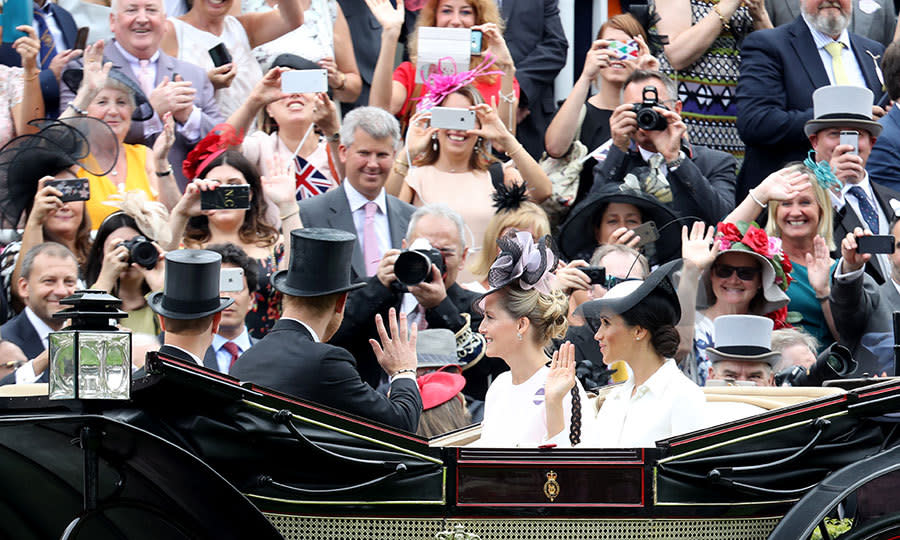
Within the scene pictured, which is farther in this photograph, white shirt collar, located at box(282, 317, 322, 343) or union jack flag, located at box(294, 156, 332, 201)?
Result: union jack flag, located at box(294, 156, 332, 201)

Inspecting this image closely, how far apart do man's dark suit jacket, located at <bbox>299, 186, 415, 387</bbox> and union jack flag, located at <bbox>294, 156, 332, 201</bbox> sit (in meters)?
Answer: 0.56

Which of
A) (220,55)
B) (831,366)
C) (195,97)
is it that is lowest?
(831,366)

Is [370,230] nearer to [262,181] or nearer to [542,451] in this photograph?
[262,181]

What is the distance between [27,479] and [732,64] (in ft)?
19.1

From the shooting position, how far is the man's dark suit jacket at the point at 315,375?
5023 mm

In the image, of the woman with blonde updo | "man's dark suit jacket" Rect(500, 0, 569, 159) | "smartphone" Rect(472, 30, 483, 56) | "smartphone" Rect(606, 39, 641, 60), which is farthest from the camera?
"man's dark suit jacket" Rect(500, 0, 569, 159)

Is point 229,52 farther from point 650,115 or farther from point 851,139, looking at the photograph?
point 851,139

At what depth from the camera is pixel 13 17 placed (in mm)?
7492

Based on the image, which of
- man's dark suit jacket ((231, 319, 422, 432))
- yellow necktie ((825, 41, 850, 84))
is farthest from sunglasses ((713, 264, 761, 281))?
man's dark suit jacket ((231, 319, 422, 432))

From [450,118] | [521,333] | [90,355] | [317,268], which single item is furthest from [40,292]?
[90,355]

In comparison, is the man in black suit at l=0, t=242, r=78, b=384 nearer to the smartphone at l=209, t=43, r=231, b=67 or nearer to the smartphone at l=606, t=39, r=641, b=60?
the smartphone at l=209, t=43, r=231, b=67

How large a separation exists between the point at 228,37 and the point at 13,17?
4.23 ft

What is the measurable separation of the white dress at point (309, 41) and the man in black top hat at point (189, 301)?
293 centimetres

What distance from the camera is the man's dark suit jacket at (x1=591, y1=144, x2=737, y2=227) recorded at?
7590 mm
